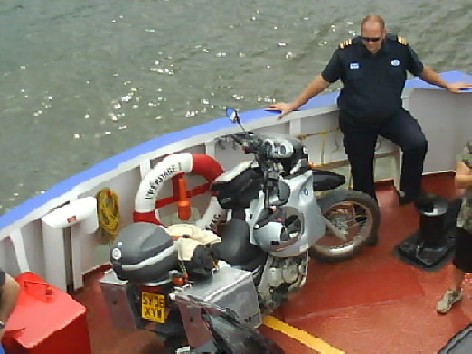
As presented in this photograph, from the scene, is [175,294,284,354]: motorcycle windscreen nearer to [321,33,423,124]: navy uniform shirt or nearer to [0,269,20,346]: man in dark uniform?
[0,269,20,346]: man in dark uniform

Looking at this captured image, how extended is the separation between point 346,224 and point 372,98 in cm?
78

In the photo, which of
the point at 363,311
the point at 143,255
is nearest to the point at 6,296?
the point at 143,255

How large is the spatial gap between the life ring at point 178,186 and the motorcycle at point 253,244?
0.20 metres

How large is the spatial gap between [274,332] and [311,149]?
4.61ft

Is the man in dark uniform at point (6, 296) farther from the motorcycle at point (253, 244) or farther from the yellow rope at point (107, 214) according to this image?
the yellow rope at point (107, 214)

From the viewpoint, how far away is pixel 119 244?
167 inches

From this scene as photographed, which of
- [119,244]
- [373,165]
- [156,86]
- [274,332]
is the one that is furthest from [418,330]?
[156,86]

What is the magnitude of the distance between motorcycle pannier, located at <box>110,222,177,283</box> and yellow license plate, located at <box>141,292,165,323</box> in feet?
0.41

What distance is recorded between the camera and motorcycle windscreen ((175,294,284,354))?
378 centimetres

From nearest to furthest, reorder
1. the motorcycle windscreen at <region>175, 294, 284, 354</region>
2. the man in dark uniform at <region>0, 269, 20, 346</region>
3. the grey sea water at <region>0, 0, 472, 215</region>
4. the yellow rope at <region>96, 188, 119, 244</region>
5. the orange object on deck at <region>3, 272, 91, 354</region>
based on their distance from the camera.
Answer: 1. the man in dark uniform at <region>0, 269, 20, 346</region>
2. the motorcycle windscreen at <region>175, 294, 284, 354</region>
3. the orange object on deck at <region>3, 272, 91, 354</region>
4. the yellow rope at <region>96, 188, 119, 244</region>
5. the grey sea water at <region>0, 0, 472, 215</region>

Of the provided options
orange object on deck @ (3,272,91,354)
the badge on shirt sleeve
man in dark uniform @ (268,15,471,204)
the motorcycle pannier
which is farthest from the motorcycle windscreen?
the badge on shirt sleeve

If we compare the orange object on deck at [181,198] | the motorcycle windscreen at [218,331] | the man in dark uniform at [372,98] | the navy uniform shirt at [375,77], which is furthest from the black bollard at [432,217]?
the motorcycle windscreen at [218,331]

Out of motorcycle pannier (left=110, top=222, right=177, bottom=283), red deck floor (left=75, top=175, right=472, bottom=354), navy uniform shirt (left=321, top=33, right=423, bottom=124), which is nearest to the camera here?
motorcycle pannier (left=110, top=222, right=177, bottom=283)

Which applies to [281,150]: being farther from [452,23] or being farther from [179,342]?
[452,23]
